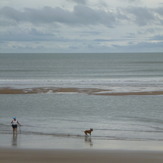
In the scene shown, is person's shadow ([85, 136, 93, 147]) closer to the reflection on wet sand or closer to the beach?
the beach

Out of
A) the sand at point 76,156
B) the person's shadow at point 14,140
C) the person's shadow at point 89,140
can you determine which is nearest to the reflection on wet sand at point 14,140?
the person's shadow at point 14,140

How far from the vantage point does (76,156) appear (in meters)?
14.9

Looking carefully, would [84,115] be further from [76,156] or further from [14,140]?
[76,156]

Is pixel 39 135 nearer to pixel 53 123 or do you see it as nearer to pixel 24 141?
pixel 24 141

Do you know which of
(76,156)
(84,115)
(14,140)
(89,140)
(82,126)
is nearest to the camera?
Answer: (76,156)

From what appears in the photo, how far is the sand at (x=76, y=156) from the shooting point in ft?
46.8

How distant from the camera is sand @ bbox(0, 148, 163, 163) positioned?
Answer: 46.8 feet

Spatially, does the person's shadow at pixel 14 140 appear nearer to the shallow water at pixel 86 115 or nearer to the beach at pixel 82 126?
the beach at pixel 82 126

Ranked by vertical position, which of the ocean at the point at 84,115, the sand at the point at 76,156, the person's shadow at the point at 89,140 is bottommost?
the sand at the point at 76,156

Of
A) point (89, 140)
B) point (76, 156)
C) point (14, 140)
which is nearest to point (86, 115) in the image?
point (89, 140)

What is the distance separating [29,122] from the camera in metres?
24.1

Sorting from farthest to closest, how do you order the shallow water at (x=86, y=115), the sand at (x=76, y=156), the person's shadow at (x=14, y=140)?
the shallow water at (x=86, y=115) → the person's shadow at (x=14, y=140) → the sand at (x=76, y=156)

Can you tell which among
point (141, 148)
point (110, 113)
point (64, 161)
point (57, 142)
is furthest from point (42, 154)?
point (110, 113)

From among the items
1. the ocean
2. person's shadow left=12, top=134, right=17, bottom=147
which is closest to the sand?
person's shadow left=12, top=134, right=17, bottom=147
